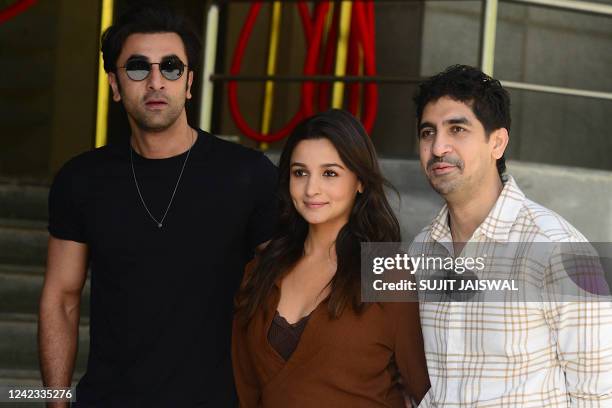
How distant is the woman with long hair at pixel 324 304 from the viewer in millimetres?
2869

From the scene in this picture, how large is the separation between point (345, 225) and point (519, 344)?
0.76m

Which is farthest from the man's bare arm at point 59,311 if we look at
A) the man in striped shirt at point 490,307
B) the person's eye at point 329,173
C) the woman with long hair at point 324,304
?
the man in striped shirt at point 490,307

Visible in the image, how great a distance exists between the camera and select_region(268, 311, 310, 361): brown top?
9.64ft

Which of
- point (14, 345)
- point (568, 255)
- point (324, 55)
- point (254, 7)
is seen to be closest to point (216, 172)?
point (568, 255)

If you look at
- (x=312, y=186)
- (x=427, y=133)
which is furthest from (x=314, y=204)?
(x=427, y=133)

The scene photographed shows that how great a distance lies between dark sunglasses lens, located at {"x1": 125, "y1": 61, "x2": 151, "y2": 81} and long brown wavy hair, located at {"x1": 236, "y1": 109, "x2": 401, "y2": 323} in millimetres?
514

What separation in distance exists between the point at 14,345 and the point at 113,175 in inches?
74.1

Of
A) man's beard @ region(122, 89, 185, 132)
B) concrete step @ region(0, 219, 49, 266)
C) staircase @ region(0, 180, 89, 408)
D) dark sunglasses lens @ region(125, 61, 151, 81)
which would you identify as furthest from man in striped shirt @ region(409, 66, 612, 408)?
concrete step @ region(0, 219, 49, 266)

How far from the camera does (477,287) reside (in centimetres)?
270

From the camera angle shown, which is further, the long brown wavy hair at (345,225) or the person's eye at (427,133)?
the long brown wavy hair at (345,225)

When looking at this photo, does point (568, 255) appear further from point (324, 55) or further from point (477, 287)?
point (324, 55)

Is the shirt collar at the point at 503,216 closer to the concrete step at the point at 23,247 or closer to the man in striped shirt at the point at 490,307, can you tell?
the man in striped shirt at the point at 490,307

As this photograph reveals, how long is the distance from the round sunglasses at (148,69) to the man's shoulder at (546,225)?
1.21 meters

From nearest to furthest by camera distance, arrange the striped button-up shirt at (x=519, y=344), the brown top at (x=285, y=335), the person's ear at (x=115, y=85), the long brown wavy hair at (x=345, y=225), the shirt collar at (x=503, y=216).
→ the striped button-up shirt at (x=519, y=344)
the shirt collar at (x=503, y=216)
the brown top at (x=285, y=335)
the long brown wavy hair at (x=345, y=225)
the person's ear at (x=115, y=85)
